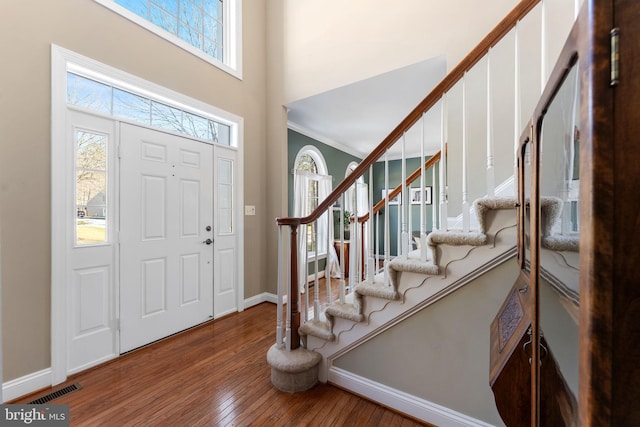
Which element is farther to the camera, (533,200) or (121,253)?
(121,253)

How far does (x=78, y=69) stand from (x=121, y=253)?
4.87 ft

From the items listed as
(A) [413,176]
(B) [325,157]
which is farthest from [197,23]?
(A) [413,176]

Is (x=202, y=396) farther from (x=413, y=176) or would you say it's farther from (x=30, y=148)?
(x=413, y=176)

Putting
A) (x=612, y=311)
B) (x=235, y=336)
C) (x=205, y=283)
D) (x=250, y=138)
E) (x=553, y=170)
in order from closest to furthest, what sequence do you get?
(x=612, y=311)
(x=553, y=170)
(x=235, y=336)
(x=205, y=283)
(x=250, y=138)

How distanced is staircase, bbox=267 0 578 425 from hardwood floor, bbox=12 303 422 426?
0.40 feet

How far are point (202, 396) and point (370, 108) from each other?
11.4ft

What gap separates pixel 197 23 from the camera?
2.97 metres

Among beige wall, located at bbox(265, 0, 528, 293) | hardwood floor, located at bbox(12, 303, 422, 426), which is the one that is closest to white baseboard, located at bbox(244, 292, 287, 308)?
beige wall, located at bbox(265, 0, 528, 293)

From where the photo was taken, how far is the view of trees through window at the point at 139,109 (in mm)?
2072

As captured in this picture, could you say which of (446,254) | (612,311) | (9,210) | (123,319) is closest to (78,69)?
(9,210)

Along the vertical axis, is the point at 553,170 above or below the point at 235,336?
above

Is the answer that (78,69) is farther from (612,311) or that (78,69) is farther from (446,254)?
(612,311)

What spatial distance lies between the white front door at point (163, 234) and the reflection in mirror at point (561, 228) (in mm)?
2760

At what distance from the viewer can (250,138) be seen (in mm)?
3357
